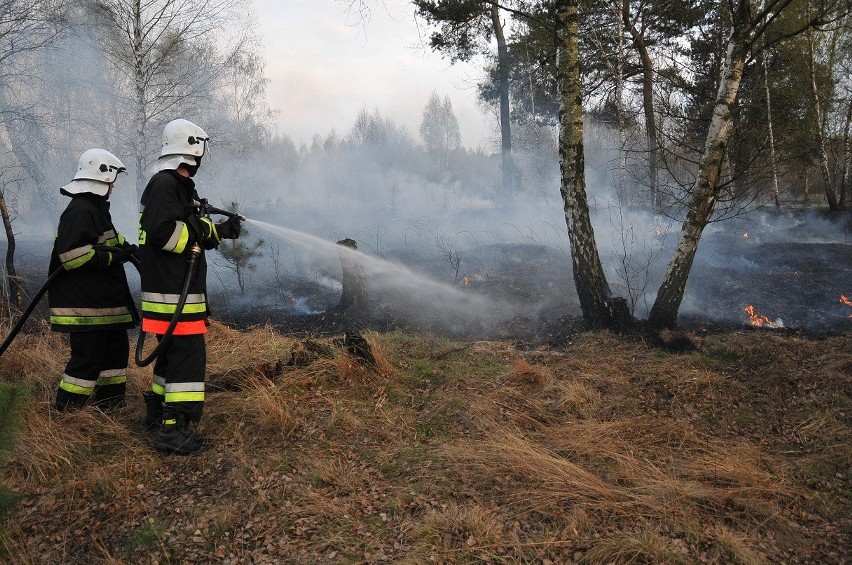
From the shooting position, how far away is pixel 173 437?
11.1 ft

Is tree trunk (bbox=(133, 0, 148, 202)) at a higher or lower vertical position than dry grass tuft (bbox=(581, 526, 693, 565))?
higher

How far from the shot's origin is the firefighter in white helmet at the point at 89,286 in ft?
12.1

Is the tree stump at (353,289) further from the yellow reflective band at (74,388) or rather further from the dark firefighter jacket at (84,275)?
the yellow reflective band at (74,388)

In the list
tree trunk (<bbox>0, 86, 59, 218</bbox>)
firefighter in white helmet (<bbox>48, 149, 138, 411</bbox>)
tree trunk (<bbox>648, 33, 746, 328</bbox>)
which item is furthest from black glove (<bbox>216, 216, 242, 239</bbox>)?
tree trunk (<bbox>0, 86, 59, 218</bbox>)

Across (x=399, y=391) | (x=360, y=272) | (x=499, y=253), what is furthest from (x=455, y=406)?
(x=499, y=253)

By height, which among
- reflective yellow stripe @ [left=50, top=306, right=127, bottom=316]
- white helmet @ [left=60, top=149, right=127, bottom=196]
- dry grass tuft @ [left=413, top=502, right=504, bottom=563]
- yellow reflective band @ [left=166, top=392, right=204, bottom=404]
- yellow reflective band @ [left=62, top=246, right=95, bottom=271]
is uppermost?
white helmet @ [left=60, top=149, right=127, bottom=196]

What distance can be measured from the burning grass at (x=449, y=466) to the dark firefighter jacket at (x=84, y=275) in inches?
28.7

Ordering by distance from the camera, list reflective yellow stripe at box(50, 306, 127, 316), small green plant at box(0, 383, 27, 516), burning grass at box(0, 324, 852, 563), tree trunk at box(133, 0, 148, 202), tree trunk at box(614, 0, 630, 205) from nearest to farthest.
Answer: small green plant at box(0, 383, 27, 516), burning grass at box(0, 324, 852, 563), reflective yellow stripe at box(50, 306, 127, 316), tree trunk at box(614, 0, 630, 205), tree trunk at box(133, 0, 148, 202)

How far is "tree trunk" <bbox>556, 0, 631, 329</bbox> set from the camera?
240 inches

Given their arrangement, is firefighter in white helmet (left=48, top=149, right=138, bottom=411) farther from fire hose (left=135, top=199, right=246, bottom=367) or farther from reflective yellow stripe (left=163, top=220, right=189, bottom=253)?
reflective yellow stripe (left=163, top=220, right=189, bottom=253)

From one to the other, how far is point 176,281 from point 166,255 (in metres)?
0.19

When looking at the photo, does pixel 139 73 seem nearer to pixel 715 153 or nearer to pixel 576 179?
pixel 576 179

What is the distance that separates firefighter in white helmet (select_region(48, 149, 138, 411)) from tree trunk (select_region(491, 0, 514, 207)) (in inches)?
625

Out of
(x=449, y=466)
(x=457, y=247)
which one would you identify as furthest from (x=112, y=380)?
(x=457, y=247)
